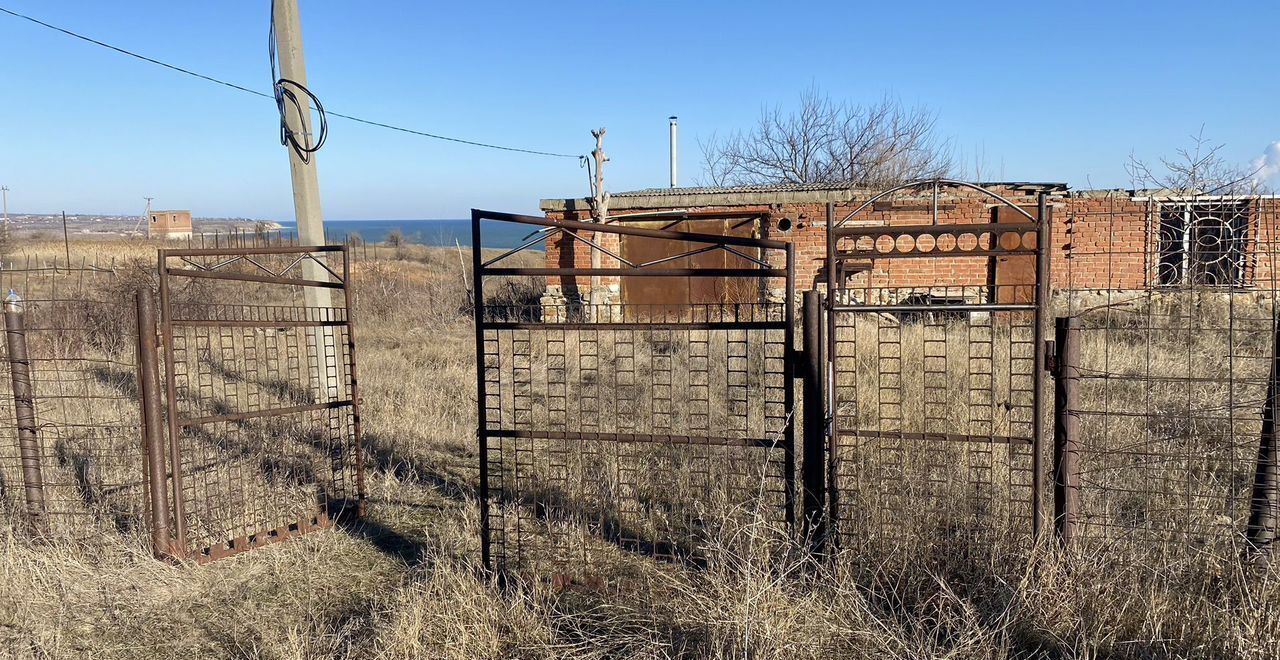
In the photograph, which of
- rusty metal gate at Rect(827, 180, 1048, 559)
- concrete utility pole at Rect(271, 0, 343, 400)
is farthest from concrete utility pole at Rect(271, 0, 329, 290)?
rusty metal gate at Rect(827, 180, 1048, 559)

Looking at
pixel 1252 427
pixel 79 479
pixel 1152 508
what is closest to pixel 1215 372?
pixel 1252 427

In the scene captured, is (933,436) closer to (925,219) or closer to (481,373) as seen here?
(481,373)

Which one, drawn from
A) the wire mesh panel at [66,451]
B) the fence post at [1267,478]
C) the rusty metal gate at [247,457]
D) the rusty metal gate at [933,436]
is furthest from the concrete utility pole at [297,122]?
the fence post at [1267,478]

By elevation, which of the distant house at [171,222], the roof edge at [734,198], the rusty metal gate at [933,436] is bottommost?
the rusty metal gate at [933,436]

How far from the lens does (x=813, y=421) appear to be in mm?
3834

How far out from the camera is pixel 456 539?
4.88 m

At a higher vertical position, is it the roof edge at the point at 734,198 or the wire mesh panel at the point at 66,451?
the roof edge at the point at 734,198

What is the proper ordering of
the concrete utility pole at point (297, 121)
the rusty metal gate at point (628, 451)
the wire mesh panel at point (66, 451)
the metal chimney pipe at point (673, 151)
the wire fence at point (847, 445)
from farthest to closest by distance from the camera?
1. the metal chimney pipe at point (673, 151)
2. the concrete utility pole at point (297, 121)
3. the wire mesh panel at point (66, 451)
4. the rusty metal gate at point (628, 451)
5. the wire fence at point (847, 445)

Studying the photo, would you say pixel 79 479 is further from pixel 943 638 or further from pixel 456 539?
pixel 943 638

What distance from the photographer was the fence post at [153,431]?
4.51m

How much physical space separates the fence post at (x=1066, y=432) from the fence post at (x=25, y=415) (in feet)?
17.6

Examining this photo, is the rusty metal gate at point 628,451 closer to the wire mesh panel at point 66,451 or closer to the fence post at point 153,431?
the fence post at point 153,431

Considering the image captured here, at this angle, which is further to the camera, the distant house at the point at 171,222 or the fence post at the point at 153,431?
the distant house at the point at 171,222

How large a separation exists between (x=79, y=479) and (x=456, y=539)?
10.1 feet
